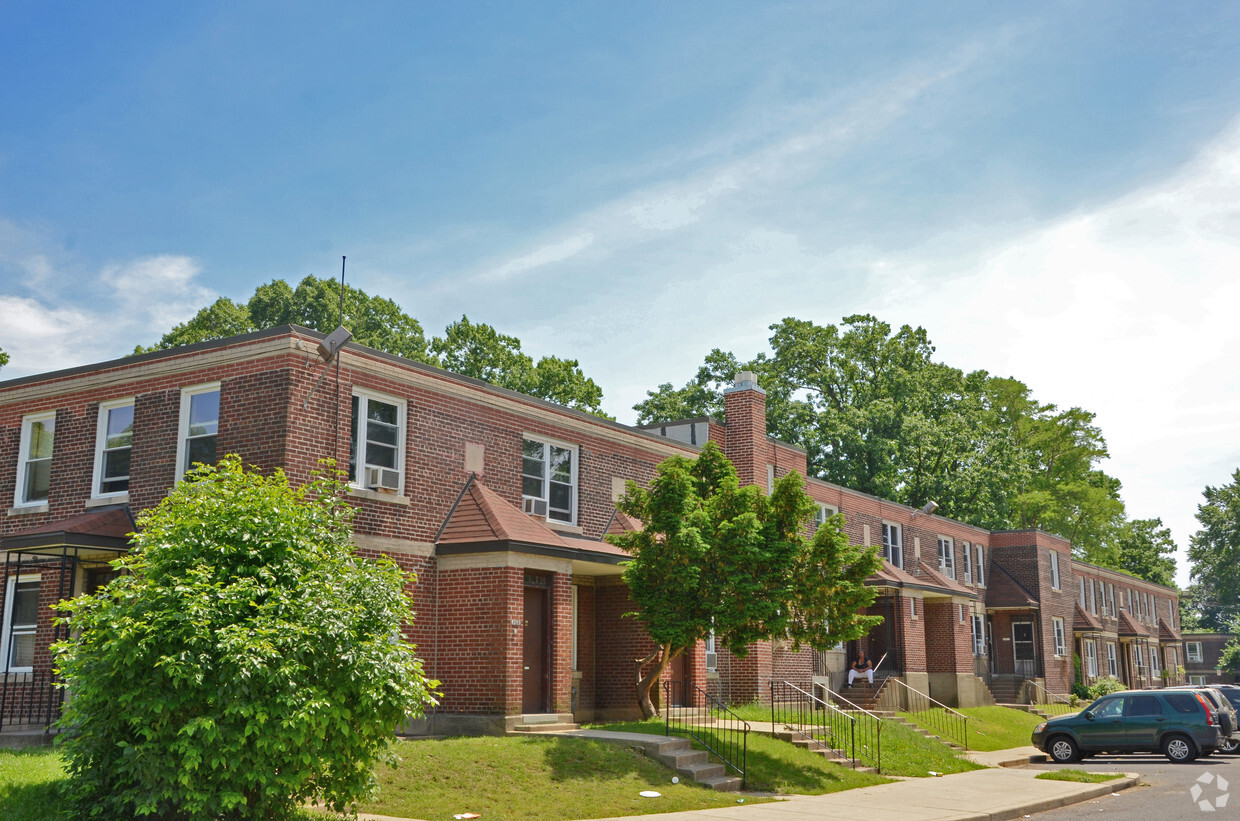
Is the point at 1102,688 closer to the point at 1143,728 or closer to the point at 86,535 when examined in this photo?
the point at 1143,728

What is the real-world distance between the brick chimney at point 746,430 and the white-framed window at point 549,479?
645 centimetres

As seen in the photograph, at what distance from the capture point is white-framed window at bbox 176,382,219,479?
749 inches

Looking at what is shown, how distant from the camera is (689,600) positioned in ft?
62.1

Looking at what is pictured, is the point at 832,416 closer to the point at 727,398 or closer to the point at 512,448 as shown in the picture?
the point at 727,398

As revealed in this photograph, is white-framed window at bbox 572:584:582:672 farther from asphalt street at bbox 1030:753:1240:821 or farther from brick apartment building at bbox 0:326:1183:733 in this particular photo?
asphalt street at bbox 1030:753:1240:821

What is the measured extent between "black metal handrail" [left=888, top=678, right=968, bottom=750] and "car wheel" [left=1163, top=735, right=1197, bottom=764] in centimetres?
460

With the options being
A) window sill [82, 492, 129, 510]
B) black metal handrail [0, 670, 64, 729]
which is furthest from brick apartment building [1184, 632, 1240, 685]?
black metal handrail [0, 670, 64, 729]

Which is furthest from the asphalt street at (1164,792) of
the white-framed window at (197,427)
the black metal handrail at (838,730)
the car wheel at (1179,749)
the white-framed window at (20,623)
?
the white-framed window at (20,623)

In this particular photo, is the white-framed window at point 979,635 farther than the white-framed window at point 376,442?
Yes

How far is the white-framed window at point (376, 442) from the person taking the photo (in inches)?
763

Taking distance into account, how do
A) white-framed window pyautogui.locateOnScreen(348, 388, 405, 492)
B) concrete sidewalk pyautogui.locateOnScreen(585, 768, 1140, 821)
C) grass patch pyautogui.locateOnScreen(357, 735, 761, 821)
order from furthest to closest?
1. white-framed window pyautogui.locateOnScreen(348, 388, 405, 492)
2. concrete sidewalk pyautogui.locateOnScreen(585, 768, 1140, 821)
3. grass patch pyautogui.locateOnScreen(357, 735, 761, 821)

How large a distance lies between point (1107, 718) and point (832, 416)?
2849 cm

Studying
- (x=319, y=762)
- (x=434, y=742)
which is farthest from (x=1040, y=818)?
(x=319, y=762)

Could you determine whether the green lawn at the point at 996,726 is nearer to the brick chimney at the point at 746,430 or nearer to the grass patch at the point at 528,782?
the brick chimney at the point at 746,430
